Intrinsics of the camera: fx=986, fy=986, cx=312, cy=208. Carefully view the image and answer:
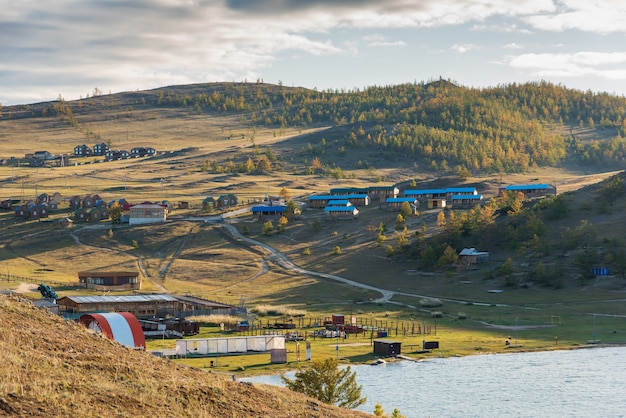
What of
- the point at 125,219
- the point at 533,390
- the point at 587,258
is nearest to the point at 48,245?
the point at 125,219

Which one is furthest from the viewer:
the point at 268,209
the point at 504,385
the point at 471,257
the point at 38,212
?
the point at 38,212

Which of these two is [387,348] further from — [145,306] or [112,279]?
[112,279]

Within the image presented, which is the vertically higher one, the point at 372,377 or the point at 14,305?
the point at 14,305

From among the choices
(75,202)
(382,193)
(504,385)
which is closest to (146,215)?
(75,202)

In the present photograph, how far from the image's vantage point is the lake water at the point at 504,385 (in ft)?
204

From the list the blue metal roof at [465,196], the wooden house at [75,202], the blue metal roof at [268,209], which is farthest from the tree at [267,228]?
the wooden house at [75,202]

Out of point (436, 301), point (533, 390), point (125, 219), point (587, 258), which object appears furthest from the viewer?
point (125, 219)

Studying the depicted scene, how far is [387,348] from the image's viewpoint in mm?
82500

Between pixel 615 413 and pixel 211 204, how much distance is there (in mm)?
124770

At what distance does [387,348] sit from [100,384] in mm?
52592

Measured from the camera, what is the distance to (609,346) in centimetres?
8656

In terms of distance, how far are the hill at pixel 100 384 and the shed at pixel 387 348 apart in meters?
42.8

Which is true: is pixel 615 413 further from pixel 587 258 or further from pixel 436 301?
pixel 587 258

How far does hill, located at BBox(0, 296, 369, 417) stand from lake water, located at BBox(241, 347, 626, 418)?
85.4 feet
